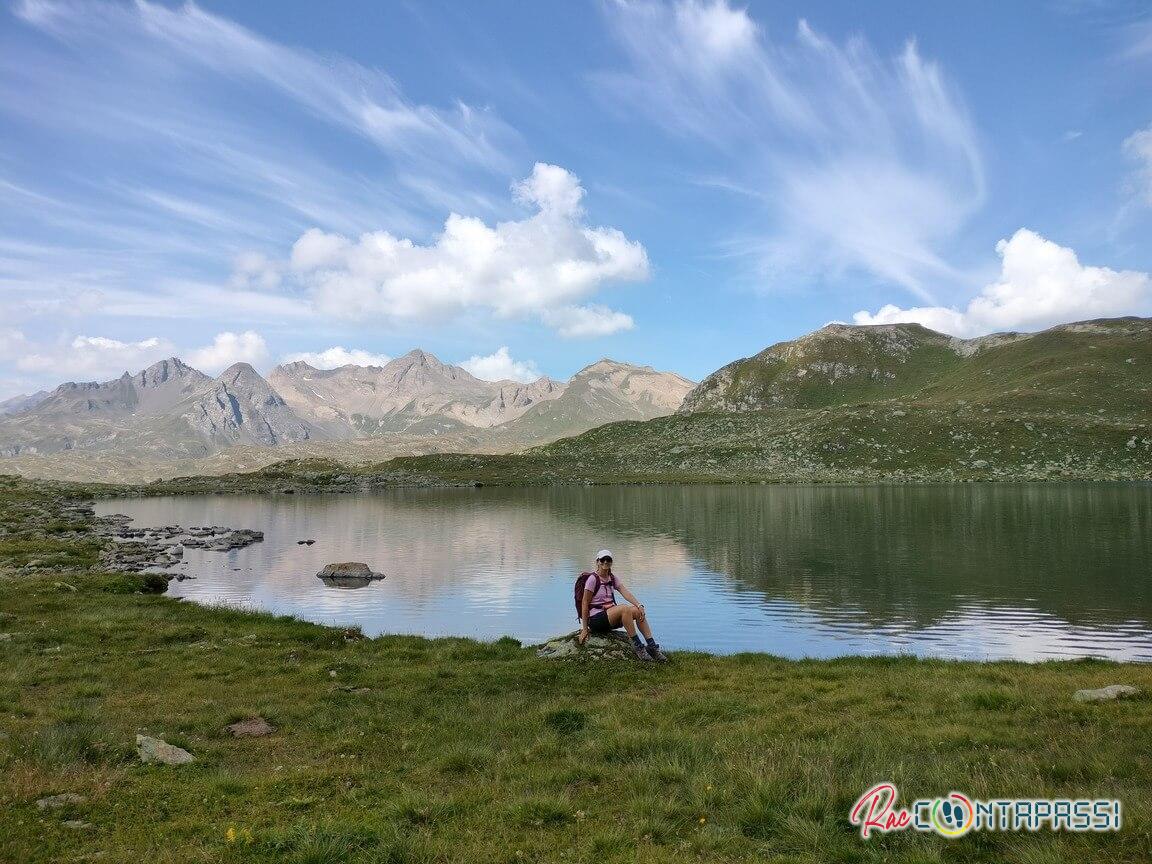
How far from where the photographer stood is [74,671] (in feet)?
61.1

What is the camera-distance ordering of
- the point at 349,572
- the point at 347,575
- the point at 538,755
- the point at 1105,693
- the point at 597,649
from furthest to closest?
1. the point at 349,572
2. the point at 347,575
3. the point at 597,649
4. the point at 1105,693
5. the point at 538,755

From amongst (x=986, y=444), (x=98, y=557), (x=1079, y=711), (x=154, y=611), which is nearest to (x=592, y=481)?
(x=986, y=444)

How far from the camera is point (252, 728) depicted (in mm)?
14430

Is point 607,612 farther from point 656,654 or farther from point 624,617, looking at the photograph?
point 656,654

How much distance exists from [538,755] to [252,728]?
6541 mm

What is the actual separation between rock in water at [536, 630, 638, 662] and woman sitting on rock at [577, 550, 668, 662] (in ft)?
0.61

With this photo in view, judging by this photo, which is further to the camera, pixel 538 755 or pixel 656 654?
pixel 656 654

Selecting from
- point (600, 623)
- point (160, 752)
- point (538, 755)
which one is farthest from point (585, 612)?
point (160, 752)

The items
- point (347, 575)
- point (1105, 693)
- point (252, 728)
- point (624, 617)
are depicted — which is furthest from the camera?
point (347, 575)

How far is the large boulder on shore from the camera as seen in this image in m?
45.8

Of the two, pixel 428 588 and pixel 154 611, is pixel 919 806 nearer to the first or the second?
pixel 154 611

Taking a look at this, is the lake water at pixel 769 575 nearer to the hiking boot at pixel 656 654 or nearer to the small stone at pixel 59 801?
the hiking boot at pixel 656 654

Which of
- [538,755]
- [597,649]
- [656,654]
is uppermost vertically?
[538,755]

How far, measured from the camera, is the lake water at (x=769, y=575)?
1185 inches
